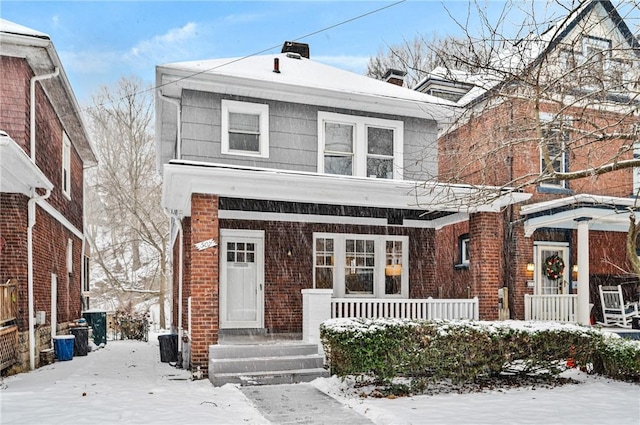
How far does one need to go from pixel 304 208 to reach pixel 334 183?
7.92 ft

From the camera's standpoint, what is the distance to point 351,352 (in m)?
8.00

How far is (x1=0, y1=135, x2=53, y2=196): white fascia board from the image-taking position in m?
8.32

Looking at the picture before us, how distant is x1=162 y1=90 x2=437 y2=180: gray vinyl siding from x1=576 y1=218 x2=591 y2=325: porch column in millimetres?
3730

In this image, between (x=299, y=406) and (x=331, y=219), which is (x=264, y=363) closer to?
(x=299, y=406)

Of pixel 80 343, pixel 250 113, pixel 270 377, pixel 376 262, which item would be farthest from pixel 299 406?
pixel 80 343

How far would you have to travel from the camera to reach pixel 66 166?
590 inches

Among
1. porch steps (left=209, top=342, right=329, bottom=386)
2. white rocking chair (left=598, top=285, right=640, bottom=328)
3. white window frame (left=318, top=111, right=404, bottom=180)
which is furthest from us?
white rocking chair (left=598, top=285, right=640, bottom=328)

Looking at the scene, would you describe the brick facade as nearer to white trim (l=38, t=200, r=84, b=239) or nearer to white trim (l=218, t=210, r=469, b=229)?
white trim (l=38, t=200, r=84, b=239)

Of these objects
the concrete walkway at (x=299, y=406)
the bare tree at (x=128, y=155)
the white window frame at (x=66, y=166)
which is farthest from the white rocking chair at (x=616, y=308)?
the bare tree at (x=128, y=155)

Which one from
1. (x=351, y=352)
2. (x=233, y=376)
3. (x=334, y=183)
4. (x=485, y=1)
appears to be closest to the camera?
(x=485, y=1)

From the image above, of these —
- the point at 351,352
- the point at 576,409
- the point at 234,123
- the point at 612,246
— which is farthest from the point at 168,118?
the point at 612,246

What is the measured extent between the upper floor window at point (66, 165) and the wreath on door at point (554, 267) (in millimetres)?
12743

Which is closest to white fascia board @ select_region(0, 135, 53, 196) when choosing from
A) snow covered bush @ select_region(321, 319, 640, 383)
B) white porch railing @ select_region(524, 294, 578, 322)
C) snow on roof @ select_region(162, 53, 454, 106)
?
snow on roof @ select_region(162, 53, 454, 106)

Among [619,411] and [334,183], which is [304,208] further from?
[619,411]
